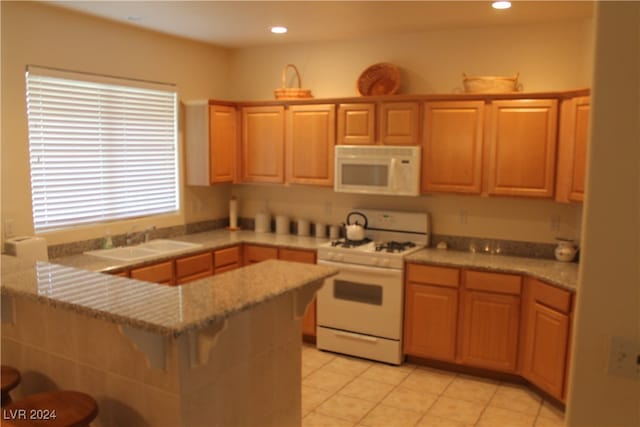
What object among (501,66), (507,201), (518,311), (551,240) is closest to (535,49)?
(501,66)

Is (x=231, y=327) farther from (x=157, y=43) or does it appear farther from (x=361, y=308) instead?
(x=157, y=43)

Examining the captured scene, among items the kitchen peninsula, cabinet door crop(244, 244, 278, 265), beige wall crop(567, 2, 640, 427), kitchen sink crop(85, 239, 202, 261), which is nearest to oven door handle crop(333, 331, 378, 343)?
cabinet door crop(244, 244, 278, 265)

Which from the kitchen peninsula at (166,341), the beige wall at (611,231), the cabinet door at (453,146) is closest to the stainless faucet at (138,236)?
the kitchen peninsula at (166,341)

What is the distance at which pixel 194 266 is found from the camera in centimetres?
441

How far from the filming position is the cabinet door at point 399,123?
4.32 metres

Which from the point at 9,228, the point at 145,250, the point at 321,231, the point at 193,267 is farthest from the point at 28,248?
the point at 321,231

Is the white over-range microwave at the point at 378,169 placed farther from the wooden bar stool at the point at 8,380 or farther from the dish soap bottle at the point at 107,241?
the wooden bar stool at the point at 8,380

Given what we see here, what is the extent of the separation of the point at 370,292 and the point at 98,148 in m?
2.47

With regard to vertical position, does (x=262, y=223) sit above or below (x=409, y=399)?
above

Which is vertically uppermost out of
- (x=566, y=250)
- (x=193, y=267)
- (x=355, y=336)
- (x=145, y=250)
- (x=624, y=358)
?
(x=624, y=358)

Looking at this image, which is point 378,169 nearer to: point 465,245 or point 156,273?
point 465,245

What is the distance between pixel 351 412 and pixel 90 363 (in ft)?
6.60

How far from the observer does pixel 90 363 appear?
81.5 inches

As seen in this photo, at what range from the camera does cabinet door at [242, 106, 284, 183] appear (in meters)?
4.93
